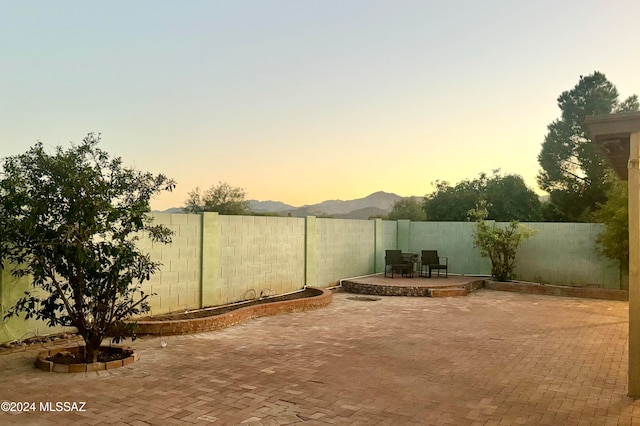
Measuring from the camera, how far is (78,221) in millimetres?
5445

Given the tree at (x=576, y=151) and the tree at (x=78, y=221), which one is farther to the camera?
the tree at (x=576, y=151)

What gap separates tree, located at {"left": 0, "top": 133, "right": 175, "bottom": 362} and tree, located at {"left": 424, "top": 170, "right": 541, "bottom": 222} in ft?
78.1

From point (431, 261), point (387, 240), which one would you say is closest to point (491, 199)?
point (387, 240)

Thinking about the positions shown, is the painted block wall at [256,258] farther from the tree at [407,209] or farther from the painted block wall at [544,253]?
the tree at [407,209]

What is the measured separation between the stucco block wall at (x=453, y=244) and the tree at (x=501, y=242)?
76 centimetres

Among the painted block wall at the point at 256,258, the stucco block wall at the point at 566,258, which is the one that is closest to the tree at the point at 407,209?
the stucco block wall at the point at 566,258

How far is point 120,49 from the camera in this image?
10.7 metres

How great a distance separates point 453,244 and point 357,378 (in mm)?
11307

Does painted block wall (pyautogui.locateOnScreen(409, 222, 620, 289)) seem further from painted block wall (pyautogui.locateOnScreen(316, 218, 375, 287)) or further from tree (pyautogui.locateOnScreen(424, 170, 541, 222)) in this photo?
tree (pyautogui.locateOnScreen(424, 170, 541, 222))

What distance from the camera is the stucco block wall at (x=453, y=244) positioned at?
15398 mm

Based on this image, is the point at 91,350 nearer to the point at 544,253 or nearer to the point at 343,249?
the point at 343,249

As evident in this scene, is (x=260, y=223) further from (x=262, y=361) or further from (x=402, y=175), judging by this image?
(x=402, y=175)

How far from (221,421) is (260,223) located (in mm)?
6972

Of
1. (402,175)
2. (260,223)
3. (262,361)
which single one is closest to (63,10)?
(260,223)
